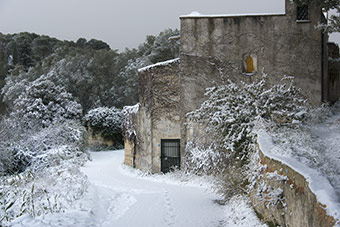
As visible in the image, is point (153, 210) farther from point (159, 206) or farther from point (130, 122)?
point (130, 122)

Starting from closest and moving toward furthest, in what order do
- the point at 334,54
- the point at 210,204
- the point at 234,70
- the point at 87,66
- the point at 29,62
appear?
the point at 210,204 → the point at 234,70 → the point at 334,54 → the point at 87,66 → the point at 29,62

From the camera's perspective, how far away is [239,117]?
9844 millimetres

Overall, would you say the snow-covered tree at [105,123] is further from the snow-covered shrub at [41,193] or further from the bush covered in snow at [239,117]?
the bush covered in snow at [239,117]

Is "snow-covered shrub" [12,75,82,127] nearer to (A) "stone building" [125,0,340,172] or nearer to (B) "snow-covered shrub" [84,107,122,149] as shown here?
(B) "snow-covered shrub" [84,107,122,149]

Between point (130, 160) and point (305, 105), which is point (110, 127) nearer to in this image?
point (130, 160)

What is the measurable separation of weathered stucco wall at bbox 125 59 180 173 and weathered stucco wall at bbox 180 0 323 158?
1.06 meters

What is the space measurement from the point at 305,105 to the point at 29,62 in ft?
157

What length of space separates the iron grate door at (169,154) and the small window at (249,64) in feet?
14.6

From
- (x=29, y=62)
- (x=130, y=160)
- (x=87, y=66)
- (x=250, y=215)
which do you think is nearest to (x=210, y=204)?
(x=250, y=215)

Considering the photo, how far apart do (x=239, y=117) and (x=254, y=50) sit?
22.7 feet

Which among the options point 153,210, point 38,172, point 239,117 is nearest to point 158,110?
point 38,172

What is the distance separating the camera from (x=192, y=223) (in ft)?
26.1

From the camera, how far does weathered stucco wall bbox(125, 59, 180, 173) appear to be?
56.7 feet

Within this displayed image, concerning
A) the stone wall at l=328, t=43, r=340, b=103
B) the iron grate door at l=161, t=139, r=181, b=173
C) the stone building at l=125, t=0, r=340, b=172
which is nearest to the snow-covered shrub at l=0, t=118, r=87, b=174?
the iron grate door at l=161, t=139, r=181, b=173
